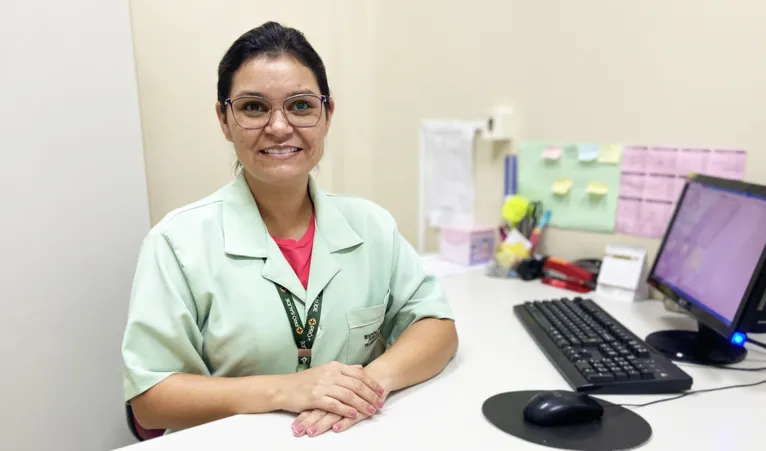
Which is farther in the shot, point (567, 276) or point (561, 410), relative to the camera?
point (567, 276)

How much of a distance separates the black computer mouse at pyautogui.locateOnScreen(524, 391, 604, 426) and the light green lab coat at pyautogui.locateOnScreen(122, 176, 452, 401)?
1.18ft

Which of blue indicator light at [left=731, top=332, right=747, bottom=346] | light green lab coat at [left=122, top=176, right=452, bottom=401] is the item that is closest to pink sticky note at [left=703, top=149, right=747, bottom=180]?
blue indicator light at [left=731, top=332, right=747, bottom=346]

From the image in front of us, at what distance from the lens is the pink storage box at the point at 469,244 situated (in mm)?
2021

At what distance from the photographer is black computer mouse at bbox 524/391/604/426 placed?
94 cm

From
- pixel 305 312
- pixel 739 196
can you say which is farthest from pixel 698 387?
pixel 305 312

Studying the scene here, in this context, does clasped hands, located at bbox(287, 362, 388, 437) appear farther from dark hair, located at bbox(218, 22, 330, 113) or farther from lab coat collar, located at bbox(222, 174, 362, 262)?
dark hair, located at bbox(218, 22, 330, 113)

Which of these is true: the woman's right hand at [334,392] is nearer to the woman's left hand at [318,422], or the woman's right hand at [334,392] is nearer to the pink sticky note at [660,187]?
A: the woman's left hand at [318,422]

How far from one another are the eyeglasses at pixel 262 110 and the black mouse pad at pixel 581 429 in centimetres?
67

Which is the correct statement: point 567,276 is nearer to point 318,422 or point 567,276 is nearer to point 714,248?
point 714,248

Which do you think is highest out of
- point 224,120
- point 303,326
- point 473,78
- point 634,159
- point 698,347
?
point 473,78

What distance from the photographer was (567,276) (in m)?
1.77

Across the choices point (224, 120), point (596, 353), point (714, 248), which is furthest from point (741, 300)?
point (224, 120)

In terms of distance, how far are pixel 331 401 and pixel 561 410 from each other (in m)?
0.38

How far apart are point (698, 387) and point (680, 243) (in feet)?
1.45
